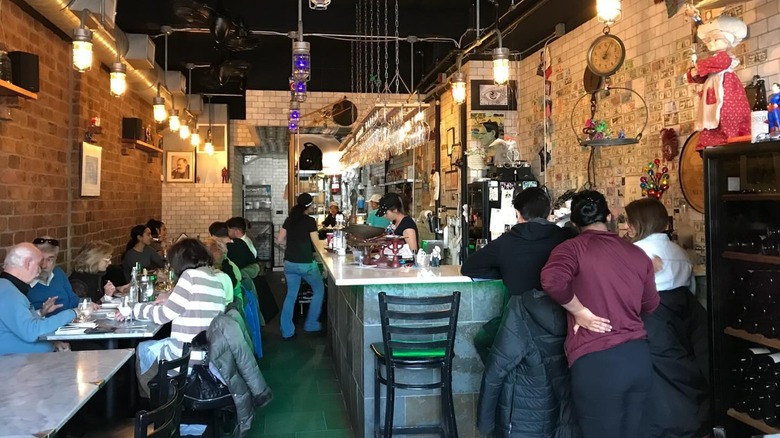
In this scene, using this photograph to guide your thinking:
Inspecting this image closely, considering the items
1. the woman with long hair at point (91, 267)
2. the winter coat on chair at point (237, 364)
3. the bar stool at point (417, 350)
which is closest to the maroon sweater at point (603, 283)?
the bar stool at point (417, 350)

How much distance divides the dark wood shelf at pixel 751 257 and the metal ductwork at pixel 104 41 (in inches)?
198

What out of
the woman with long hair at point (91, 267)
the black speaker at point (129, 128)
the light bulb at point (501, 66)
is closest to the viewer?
the light bulb at point (501, 66)

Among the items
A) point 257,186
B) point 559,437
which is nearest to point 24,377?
point 559,437

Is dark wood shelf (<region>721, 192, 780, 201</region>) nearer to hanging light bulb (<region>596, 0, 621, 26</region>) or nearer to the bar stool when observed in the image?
hanging light bulb (<region>596, 0, 621, 26</region>)

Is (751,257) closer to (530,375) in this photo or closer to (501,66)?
(530,375)

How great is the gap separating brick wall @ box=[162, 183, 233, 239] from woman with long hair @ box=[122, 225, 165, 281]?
5010mm

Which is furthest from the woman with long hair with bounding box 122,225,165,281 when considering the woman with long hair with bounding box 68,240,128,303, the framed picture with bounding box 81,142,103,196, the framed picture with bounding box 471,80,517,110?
the framed picture with bounding box 471,80,517,110

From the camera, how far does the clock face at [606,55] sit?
5.18 m

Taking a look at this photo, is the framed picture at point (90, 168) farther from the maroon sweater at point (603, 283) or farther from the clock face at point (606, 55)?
the maroon sweater at point (603, 283)

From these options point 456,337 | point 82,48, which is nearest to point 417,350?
point 456,337

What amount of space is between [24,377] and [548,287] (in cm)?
252

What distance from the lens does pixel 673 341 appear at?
385 centimetres

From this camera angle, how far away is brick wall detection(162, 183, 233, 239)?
40.8ft

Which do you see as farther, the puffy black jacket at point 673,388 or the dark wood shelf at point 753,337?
the puffy black jacket at point 673,388
